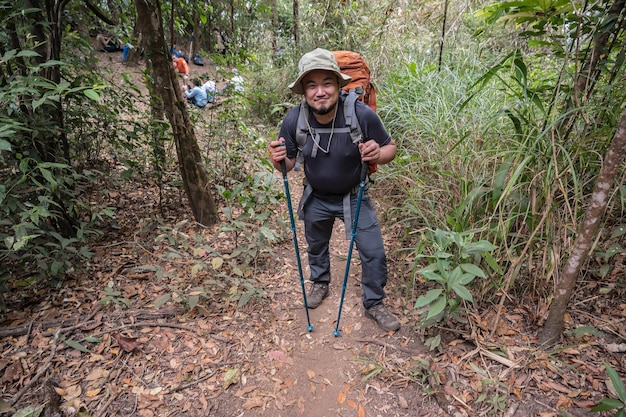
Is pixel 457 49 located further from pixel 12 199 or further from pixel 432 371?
pixel 12 199

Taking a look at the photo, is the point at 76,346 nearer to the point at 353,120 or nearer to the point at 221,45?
the point at 353,120

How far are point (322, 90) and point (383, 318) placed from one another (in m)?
1.81

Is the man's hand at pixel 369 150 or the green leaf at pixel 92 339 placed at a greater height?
the man's hand at pixel 369 150

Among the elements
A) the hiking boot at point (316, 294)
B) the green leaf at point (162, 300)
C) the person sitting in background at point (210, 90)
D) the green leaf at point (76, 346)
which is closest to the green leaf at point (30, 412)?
the green leaf at point (76, 346)

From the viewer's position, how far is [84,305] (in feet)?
8.38

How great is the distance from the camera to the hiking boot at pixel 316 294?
2852 mm

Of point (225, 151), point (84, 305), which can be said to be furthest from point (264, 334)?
point (225, 151)

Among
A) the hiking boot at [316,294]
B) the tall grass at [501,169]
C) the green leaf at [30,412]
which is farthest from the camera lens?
the hiking boot at [316,294]

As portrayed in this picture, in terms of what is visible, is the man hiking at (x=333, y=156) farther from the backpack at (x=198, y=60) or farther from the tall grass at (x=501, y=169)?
the backpack at (x=198, y=60)

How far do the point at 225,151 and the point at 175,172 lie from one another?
769 mm

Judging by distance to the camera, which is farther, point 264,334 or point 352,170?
point 264,334

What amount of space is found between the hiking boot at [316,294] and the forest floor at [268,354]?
9cm

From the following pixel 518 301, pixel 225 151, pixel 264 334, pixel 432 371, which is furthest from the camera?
pixel 225 151

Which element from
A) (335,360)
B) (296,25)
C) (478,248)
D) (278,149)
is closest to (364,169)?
(278,149)
